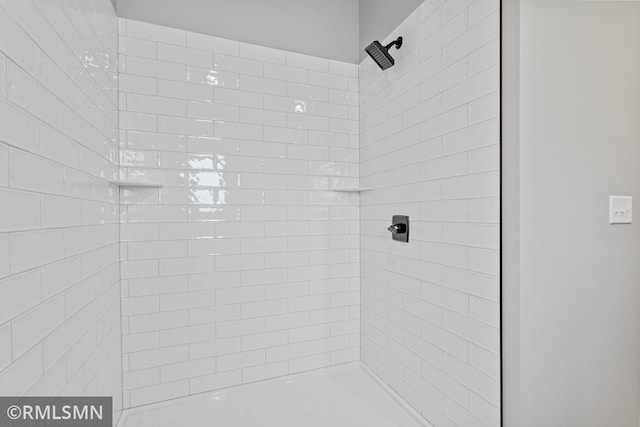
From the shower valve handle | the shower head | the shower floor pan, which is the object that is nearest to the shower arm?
the shower head

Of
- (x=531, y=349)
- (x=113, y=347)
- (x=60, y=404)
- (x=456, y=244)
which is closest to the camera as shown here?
(x=60, y=404)

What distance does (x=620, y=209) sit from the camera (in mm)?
1224

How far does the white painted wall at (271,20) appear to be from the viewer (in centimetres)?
171

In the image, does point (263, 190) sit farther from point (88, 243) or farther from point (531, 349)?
point (531, 349)

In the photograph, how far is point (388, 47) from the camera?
1.67m

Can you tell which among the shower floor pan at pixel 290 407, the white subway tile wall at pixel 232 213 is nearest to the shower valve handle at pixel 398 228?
the white subway tile wall at pixel 232 213

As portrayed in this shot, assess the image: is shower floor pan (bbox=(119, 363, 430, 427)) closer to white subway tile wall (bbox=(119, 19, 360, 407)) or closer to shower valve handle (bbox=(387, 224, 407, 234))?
white subway tile wall (bbox=(119, 19, 360, 407))

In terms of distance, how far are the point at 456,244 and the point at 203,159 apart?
4.53 feet

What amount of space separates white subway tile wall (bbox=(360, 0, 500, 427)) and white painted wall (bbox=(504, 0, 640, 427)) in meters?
0.11

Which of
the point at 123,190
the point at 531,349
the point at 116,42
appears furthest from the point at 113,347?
the point at 531,349

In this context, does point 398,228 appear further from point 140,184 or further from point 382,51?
point 140,184

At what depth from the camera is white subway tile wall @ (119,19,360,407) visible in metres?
1.65

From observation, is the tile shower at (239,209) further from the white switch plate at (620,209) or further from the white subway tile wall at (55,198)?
the white switch plate at (620,209)

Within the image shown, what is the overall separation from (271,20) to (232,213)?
1.22 m
